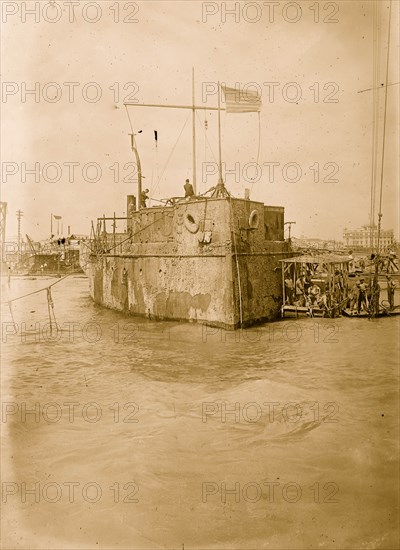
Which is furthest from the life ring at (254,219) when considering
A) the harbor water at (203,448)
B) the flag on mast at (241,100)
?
the harbor water at (203,448)

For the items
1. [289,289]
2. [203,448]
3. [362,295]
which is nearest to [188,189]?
[289,289]

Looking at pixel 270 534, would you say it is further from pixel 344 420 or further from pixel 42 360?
pixel 42 360

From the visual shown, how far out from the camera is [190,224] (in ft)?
56.3

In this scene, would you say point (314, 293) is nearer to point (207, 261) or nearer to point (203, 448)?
point (207, 261)

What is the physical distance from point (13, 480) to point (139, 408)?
3.03 m

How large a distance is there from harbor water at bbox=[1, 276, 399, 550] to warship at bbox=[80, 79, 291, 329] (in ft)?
9.88

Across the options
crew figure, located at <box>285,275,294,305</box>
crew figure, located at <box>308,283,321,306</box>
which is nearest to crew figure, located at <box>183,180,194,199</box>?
crew figure, located at <box>285,275,294,305</box>

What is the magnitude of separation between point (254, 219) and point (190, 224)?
2487 mm

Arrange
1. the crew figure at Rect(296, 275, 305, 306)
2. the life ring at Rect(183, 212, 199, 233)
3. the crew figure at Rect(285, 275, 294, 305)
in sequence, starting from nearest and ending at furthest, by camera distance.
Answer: the life ring at Rect(183, 212, 199, 233), the crew figure at Rect(285, 275, 294, 305), the crew figure at Rect(296, 275, 305, 306)

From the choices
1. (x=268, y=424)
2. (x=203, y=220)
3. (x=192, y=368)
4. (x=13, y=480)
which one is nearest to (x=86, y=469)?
(x=13, y=480)

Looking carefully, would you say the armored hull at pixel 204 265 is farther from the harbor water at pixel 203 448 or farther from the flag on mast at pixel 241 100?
the flag on mast at pixel 241 100

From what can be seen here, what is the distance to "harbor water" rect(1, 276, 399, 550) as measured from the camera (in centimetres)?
524

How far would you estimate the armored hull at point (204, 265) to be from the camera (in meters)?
16.1

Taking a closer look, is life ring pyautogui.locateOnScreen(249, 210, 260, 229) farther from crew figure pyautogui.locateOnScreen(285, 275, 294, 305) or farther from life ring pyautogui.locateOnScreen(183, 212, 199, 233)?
crew figure pyautogui.locateOnScreen(285, 275, 294, 305)
